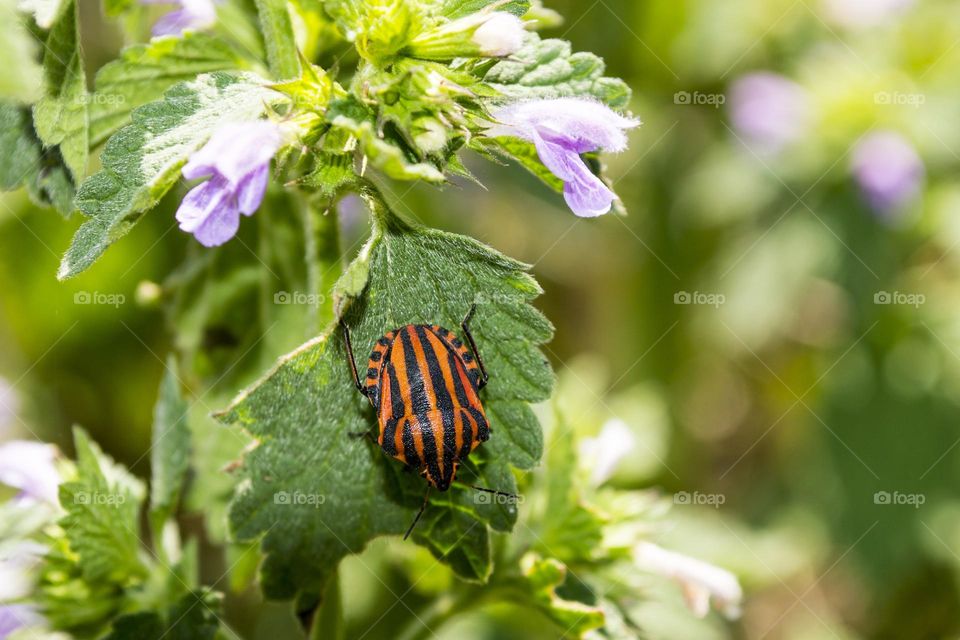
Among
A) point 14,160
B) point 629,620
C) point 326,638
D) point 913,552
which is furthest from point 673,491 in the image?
point 14,160

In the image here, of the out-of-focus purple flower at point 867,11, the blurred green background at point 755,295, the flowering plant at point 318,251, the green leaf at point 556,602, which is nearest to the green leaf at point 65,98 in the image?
the flowering plant at point 318,251

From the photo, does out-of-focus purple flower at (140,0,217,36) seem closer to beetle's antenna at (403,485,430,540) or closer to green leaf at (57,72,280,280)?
green leaf at (57,72,280,280)

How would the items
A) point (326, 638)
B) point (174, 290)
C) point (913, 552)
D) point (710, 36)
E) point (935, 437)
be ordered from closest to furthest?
point (326, 638) → point (174, 290) → point (913, 552) → point (935, 437) → point (710, 36)

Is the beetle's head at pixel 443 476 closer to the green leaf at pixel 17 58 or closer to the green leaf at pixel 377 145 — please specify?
the green leaf at pixel 377 145

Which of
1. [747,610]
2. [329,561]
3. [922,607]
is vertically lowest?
[747,610]

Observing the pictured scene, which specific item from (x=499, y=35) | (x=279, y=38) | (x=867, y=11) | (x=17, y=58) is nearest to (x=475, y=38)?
(x=499, y=35)

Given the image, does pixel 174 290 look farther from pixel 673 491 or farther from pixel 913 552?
pixel 913 552
